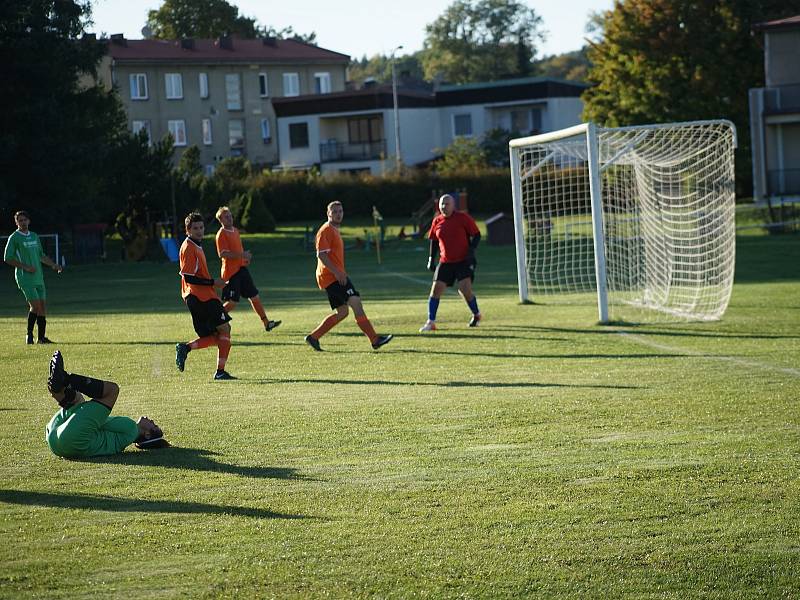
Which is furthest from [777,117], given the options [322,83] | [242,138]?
[322,83]

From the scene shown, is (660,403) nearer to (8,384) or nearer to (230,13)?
(8,384)

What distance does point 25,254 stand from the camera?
17062mm

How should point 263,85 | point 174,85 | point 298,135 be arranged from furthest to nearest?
point 263,85 < point 174,85 < point 298,135

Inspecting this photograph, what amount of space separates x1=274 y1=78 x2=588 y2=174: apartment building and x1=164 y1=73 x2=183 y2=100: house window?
23.6 ft

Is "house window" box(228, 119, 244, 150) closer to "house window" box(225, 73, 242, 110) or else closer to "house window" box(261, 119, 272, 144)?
"house window" box(225, 73, 242, 110)

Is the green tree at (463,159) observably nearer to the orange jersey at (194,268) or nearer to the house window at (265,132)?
the house window at (265,132)

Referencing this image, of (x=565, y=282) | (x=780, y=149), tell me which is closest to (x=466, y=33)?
(x=780, y=149)

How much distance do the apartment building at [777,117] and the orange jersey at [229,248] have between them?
98.6 ft

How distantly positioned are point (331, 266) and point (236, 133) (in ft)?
213

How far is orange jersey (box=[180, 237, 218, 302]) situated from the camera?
1245 cm

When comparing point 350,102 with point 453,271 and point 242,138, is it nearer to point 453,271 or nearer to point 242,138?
point 242,138

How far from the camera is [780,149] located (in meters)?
45.0

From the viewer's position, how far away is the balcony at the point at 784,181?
44.0m

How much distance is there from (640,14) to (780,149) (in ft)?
30.8
